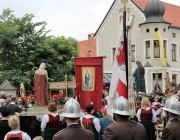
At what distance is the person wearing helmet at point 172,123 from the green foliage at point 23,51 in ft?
74.3

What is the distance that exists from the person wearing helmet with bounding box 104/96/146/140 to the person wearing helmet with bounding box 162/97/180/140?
316 millimetres

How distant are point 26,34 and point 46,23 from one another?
2.15 metres

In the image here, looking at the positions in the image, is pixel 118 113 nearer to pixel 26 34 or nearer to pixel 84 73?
pixel 84 73

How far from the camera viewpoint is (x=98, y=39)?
1350 inches

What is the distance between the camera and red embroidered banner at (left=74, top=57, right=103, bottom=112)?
949 cm

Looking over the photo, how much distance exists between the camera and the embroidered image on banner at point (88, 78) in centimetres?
951

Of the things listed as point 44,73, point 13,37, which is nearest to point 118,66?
point 44,73

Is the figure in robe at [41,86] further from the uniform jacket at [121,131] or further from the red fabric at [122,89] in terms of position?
the uniform jacket at [121,131]

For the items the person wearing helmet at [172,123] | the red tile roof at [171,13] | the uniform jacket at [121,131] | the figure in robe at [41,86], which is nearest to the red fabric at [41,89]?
the figure in robe at [41,86]

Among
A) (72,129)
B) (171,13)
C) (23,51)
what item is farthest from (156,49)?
(72,129)

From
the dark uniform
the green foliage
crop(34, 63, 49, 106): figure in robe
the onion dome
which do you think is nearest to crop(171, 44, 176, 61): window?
the onion dome

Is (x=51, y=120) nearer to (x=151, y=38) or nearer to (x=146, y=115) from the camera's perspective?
(x=146, y=115)

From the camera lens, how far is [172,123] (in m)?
Result: 4.66

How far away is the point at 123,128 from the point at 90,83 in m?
5.18
